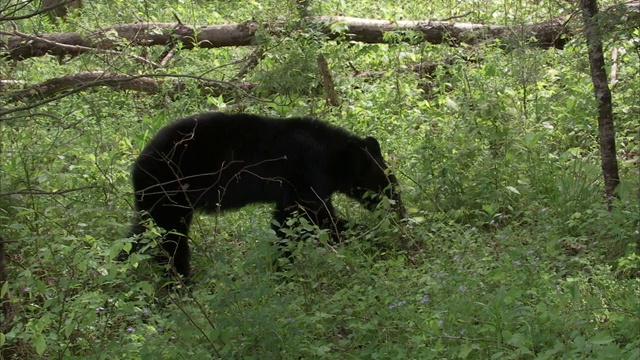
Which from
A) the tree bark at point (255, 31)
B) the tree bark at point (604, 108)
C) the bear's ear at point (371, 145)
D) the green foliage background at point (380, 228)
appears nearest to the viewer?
the green foliage background at point (380, 228)

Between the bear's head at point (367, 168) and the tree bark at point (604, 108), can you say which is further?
the bear's head at point (367, 168)

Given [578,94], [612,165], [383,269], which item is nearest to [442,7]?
[578,94]

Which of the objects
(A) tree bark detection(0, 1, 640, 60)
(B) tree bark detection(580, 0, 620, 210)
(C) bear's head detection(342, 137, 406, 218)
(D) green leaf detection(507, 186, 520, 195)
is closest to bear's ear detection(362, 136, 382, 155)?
(C) bear's head detection(342, 137, 406, 218)

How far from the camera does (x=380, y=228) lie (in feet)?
20.9

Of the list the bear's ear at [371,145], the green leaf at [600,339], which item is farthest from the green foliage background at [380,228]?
the bear's ear at [371,145]

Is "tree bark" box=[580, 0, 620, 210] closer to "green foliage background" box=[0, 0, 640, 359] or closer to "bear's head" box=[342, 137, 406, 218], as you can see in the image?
"green foliage background" box=[0, 0, 640, 359]

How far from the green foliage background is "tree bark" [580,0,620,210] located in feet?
0.69

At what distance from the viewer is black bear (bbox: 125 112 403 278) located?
6879 mm

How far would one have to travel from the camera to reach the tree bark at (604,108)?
583 centimetres

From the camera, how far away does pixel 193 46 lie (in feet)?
35.7

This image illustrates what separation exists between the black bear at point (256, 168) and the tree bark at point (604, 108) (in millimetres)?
1689

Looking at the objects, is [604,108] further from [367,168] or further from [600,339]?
[600,339]

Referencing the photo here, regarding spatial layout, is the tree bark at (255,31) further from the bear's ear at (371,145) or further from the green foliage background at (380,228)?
the bear's ear at (371,145)

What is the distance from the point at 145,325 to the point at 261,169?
2.47 meters
